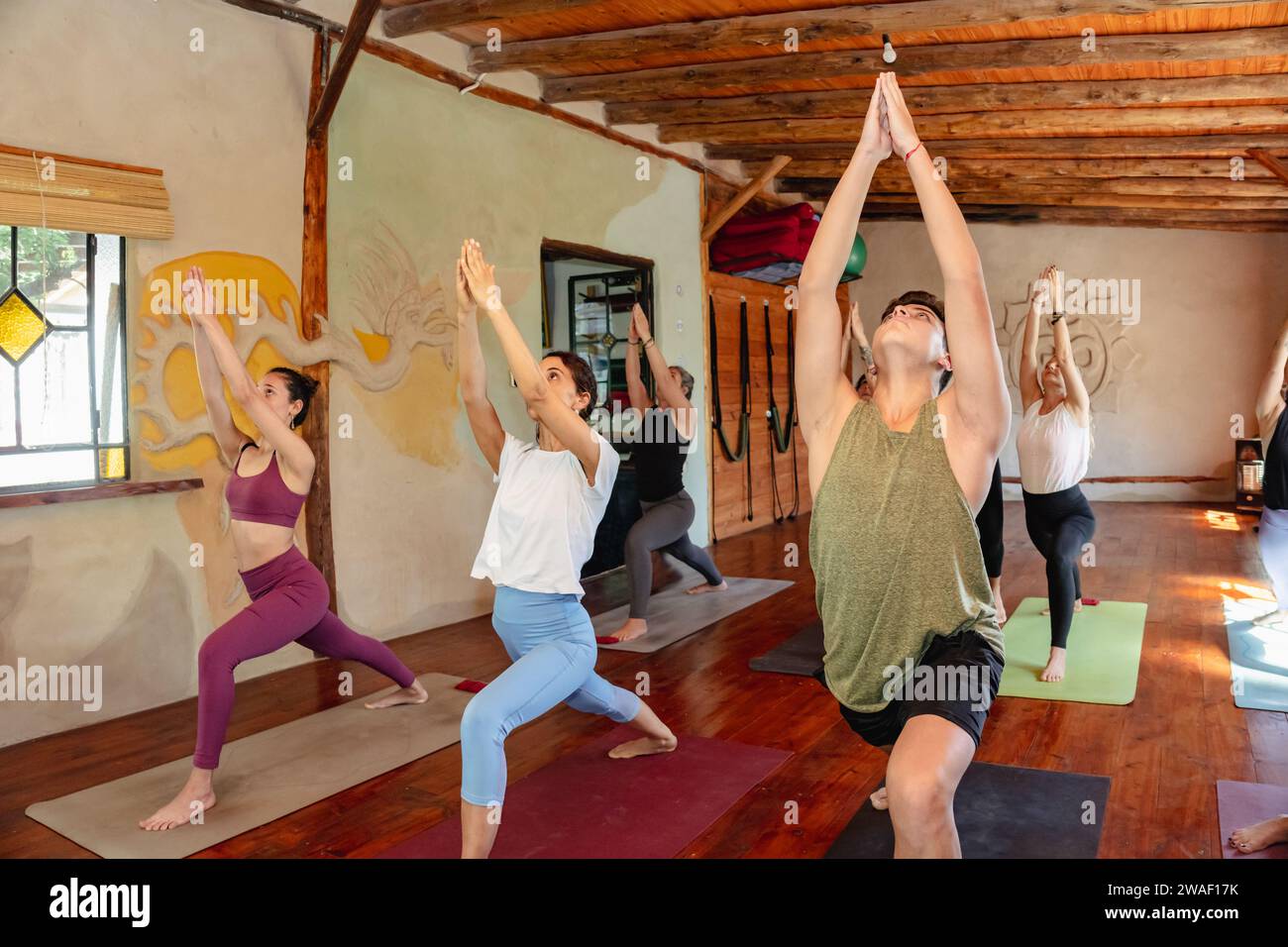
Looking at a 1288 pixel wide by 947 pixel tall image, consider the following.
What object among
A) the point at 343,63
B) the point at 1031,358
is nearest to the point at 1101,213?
the point at 1031,358

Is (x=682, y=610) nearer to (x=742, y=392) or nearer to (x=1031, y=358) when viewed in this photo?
(x=1031, y=358)

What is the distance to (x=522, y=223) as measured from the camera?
221 inches

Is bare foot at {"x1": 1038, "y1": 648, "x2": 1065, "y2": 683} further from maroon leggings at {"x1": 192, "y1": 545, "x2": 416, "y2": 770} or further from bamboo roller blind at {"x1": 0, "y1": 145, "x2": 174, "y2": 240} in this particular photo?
bamboo roller blind at {"x1": 0, "y1": 145, "x2": 174, "y2": 240}

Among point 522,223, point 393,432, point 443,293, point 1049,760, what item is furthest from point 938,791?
point 522,223

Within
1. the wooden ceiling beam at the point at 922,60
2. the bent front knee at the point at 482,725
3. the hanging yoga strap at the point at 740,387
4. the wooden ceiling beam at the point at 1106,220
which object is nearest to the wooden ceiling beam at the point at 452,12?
the wooden ceiling beam at the point at 922,60

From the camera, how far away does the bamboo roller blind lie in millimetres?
3227

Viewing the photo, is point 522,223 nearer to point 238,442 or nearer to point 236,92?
point 236,92

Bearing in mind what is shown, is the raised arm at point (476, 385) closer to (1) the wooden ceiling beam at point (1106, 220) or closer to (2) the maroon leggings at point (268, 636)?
(2) the maroon leggings at point (268, 636)

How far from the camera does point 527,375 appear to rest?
2.29 m

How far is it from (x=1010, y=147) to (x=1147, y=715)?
15.5 feet

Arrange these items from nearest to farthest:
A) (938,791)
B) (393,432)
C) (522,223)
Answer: (938,791) < (393,432) < (522,223)

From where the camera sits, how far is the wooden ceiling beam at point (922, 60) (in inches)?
185

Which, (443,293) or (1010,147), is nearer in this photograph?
(443,293)

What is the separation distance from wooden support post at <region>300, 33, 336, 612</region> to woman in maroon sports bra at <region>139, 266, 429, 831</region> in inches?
43.8
